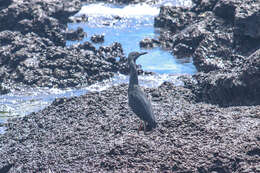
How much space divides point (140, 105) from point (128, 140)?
3.71 feet

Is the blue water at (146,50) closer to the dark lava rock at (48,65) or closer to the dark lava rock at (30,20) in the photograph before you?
the dark lava rock at (30,20)

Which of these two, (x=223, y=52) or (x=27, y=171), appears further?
(x=223, y=52)

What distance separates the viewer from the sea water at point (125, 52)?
1306 cm

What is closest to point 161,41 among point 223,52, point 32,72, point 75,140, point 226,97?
point 223,52

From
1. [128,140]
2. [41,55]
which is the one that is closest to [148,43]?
[41,55]

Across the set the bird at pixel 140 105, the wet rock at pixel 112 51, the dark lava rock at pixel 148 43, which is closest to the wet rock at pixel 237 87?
the bird at pixel 140 105

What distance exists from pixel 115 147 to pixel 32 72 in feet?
24.4

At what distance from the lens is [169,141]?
7.60m

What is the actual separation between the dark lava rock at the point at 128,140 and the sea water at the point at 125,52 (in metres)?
1.81

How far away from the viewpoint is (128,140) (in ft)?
24.8

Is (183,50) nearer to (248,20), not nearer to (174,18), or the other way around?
(248,20)

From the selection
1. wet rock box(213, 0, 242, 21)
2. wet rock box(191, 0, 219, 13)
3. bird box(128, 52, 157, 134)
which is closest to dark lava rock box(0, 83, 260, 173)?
bird box(128, 52, 157, 134)

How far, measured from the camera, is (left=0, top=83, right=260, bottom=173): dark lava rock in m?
7.06

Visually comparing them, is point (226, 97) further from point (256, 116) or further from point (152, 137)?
point (152, 137)
